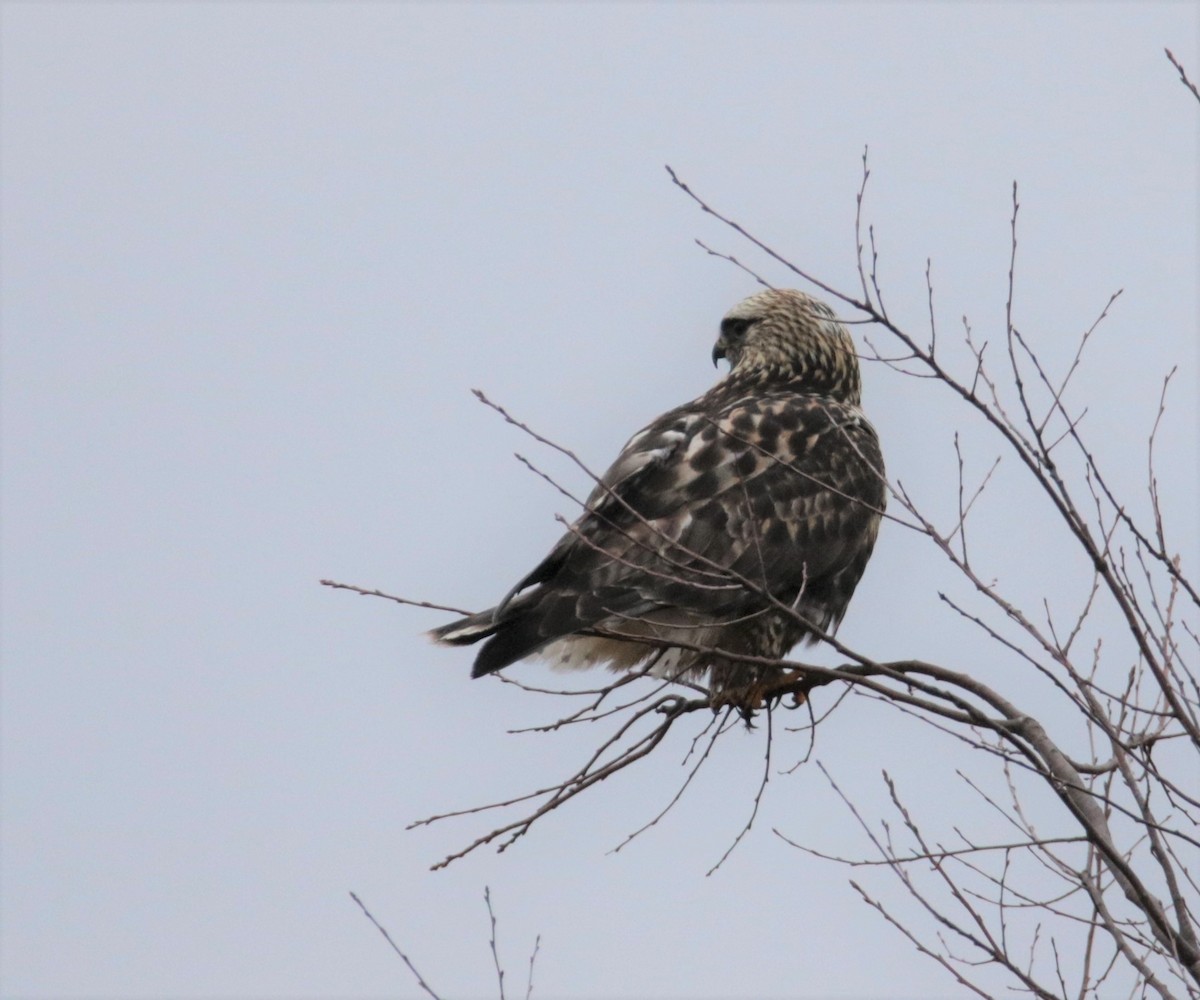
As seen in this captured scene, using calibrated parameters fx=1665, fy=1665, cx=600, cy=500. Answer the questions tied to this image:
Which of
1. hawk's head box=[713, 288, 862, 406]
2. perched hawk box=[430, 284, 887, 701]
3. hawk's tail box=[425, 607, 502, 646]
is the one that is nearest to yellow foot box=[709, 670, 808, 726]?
perched hawk box=[430, 284, 887, 701]

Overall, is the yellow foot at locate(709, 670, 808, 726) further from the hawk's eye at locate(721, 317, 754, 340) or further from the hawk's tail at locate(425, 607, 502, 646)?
the hawk's eye at locate(721, 317, 754, 340)

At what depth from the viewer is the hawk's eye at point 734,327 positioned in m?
7.89

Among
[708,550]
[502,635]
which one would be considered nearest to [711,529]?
[708,550]

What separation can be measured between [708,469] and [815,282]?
1.98 metres

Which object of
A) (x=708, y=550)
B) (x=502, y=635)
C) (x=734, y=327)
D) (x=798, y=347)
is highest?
(x=734, y=327)

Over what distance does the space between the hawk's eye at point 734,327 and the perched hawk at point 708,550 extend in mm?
1115

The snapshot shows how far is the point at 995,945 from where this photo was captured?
4.16 metres

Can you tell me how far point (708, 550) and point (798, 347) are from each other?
1.98m

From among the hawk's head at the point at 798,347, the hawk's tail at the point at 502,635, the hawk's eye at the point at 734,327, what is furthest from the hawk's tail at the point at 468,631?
the hawk's eye at the point at 734,327

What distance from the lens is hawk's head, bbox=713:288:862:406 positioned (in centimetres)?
766

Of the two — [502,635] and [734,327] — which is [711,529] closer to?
[502,635]

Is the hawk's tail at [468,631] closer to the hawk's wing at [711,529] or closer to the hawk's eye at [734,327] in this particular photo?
the hawk's wing at [711,529]

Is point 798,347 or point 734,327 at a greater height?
point 734,327

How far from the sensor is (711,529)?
604 centimetres
